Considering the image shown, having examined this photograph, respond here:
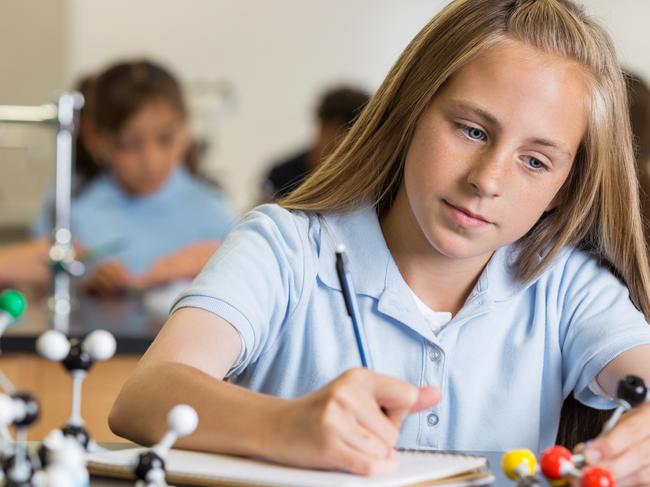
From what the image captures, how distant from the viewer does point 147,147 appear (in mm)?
3240

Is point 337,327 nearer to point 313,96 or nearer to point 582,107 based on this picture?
point 582,107

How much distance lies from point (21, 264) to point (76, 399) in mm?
2136

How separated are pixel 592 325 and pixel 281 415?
1.70ft

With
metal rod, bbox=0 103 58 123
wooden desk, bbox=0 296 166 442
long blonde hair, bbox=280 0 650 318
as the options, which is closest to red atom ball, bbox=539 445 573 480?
long blonde hair, bbox=280 0 650 318

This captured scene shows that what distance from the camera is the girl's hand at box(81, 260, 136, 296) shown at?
2822mm

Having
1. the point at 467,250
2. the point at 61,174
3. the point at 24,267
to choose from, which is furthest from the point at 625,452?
the point at 24,267

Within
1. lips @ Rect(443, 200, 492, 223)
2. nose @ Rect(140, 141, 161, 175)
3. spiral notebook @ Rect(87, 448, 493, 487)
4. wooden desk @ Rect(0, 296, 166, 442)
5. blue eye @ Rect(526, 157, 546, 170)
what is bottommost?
wooden desk @ Rect(0, 296, 166, 442)

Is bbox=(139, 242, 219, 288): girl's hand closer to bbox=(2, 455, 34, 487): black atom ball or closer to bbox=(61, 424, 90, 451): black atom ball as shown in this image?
bbox=(61, 424, 90, 451): black atom ball

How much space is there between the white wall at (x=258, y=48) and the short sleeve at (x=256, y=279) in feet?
14.4

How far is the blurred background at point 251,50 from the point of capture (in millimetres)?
5547

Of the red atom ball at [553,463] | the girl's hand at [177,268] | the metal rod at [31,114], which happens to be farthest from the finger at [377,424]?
the girl's hand at [177,268]

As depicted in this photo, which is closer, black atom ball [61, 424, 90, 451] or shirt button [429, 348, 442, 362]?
black atom ball [61, 424, 90, 451]

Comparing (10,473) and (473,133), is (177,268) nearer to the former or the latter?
(473,133)

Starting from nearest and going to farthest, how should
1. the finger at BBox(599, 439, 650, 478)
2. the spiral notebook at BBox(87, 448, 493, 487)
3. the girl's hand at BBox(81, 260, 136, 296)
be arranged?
the spiral notebook at BBox(87, 448, 493, 487), the finger at BBox(599, 439, 650, 478), the girl's hand at BBox(81, 260, 136, 296)
